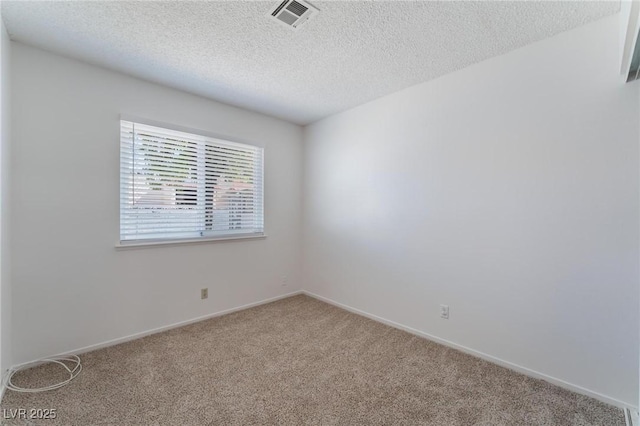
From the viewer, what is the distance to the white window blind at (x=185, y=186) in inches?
104

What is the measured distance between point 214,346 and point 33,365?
1322mm

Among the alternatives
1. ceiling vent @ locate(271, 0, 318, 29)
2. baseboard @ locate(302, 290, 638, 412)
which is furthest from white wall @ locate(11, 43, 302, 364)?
baseboard @ locate(302, 290, 638, 412)

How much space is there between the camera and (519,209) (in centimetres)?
217

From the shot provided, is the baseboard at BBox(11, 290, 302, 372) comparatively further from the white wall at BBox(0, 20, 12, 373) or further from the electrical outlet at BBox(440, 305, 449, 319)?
the electrical outlet at BBox(440, 305, 449, 319)

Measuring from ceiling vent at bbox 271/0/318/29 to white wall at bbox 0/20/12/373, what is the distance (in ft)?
5.85

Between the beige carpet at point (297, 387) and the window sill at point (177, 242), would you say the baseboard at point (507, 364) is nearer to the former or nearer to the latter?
the beige carpet at point (297, 387)

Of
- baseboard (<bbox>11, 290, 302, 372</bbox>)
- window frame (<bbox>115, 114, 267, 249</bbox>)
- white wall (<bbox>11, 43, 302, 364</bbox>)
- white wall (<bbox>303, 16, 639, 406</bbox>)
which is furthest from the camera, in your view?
window frame (<bbox>115, 114, 267, 249</bbox>)

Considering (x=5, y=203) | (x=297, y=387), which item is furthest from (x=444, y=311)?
(x=5, y=203)

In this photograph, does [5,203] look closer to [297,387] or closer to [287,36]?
[287,36]

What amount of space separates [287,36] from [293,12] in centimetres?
25

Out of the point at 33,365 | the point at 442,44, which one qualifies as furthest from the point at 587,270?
A: the point at 33,365

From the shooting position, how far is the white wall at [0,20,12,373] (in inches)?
72.4

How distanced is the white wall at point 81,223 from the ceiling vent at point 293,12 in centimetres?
163

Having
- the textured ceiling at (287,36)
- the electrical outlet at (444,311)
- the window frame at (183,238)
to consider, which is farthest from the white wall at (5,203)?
the electrical outlet at (444,311)
